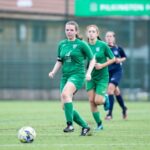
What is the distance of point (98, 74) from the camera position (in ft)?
48.6

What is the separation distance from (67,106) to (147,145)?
2224 millimetres

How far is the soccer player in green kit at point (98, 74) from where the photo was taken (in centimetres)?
1455

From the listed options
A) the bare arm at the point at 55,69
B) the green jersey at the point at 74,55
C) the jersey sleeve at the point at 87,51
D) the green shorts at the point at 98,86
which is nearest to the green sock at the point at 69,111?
the green jersey at the point at 74,55

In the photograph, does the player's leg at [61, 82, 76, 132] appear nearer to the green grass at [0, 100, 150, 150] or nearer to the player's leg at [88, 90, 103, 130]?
the green grass at [0, 100, 150, 150]

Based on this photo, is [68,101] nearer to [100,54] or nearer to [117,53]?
[100,54]

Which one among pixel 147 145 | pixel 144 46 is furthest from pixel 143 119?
pixel 144 46

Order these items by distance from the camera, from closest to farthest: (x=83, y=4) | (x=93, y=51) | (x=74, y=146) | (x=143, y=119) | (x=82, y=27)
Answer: (x=74, y=146), (x=93, y=51), (x=143, y=119), (x=83, y=4), (x=82, y=27)

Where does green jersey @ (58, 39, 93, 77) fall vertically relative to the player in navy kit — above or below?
above

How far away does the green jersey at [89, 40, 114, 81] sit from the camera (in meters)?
14.7

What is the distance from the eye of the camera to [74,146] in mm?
10977

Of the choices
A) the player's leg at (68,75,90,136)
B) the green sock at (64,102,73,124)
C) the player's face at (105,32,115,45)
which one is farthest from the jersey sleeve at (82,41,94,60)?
the player's face at (105,32,115,45)

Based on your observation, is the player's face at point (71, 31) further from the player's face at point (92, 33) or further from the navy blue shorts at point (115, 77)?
the navy blue shorts at point (115, 77)

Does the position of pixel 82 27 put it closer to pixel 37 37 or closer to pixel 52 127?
pixel 37 37

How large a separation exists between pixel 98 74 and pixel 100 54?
15.6 inches
